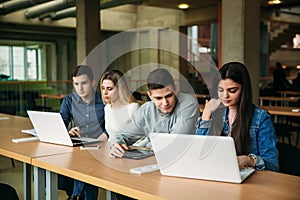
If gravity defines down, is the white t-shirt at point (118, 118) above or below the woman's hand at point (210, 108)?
below

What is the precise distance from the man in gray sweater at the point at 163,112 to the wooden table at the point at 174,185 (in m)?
0.32

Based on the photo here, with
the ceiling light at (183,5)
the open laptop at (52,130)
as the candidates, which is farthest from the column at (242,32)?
the ceiling light at (183,5)

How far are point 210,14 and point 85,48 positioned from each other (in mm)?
3769

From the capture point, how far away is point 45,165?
6.88 feet

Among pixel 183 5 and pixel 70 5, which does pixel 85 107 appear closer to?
pixel 70 5

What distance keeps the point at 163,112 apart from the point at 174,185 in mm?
828

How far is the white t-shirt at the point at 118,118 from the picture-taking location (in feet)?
9.11

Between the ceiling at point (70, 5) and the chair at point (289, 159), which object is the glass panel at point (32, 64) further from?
the chair at point (289, 159)

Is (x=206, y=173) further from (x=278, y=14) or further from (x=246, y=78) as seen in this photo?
(x=278, y=14)

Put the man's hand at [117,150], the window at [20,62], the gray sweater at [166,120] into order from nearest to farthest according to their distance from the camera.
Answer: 1. the man's hand at [117,150]
2. the gray sweater at [166,120]
3. the window at [20,62]

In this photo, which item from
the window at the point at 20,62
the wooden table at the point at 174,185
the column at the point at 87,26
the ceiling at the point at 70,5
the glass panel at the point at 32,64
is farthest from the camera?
the glass panel at the point at 32,64

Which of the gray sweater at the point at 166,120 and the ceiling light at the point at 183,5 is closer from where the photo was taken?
the gray sweater at the point at 166,120

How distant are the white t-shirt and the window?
12593mm

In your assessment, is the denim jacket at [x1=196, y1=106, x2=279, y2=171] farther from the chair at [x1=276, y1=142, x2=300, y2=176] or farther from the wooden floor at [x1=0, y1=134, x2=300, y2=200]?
the wooden floor at [x1=0, y1=134, x2=300, y2=200]
